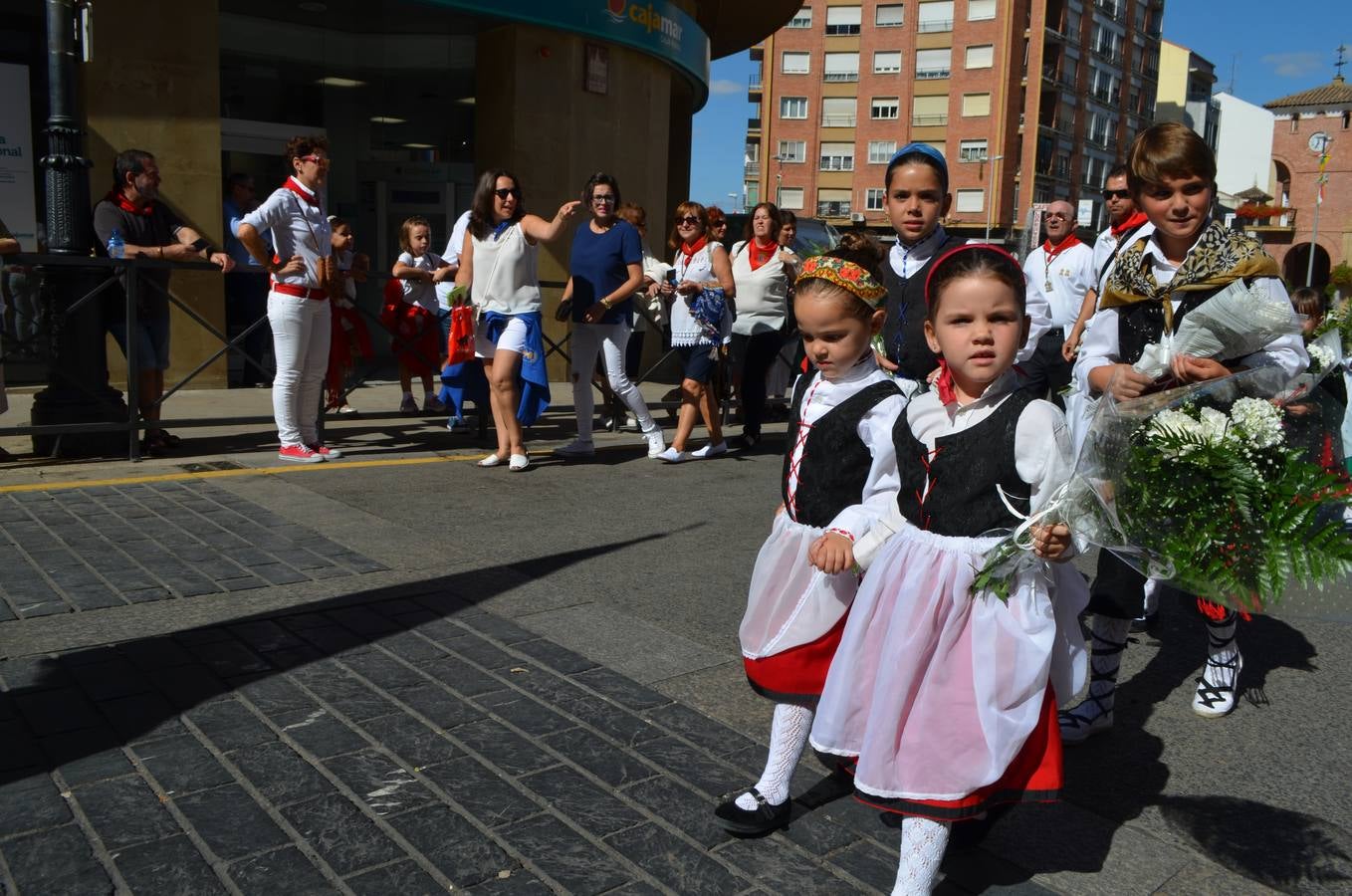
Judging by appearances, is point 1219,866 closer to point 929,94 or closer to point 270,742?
point 270,742

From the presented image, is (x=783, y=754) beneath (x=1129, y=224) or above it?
beneath

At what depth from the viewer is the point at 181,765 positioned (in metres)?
3.11

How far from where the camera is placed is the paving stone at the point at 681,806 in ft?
9.41

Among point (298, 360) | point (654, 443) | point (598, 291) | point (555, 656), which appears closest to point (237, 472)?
point (298, 360)

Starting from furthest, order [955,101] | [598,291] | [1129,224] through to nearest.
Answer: [955,101], [598,291], [1129,224]

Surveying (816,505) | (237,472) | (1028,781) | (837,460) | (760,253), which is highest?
(760,253)

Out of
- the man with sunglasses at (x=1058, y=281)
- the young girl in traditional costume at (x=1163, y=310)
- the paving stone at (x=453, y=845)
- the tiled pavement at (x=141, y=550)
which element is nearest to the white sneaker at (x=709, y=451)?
the man with sunglasses at (x=1058, y=281)

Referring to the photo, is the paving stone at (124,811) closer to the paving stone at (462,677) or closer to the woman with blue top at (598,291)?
the paving stone at (462,677)

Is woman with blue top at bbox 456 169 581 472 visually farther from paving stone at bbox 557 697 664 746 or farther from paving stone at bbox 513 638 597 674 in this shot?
paving stone at bbox 557 697 664 746

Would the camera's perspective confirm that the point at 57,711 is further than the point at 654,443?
No

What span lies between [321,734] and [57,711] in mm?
810

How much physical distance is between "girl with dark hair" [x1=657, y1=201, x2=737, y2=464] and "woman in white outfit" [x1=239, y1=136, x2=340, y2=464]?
2.53 meters

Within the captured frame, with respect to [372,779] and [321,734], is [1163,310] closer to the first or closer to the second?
[372,779]

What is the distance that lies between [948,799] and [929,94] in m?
72.4
